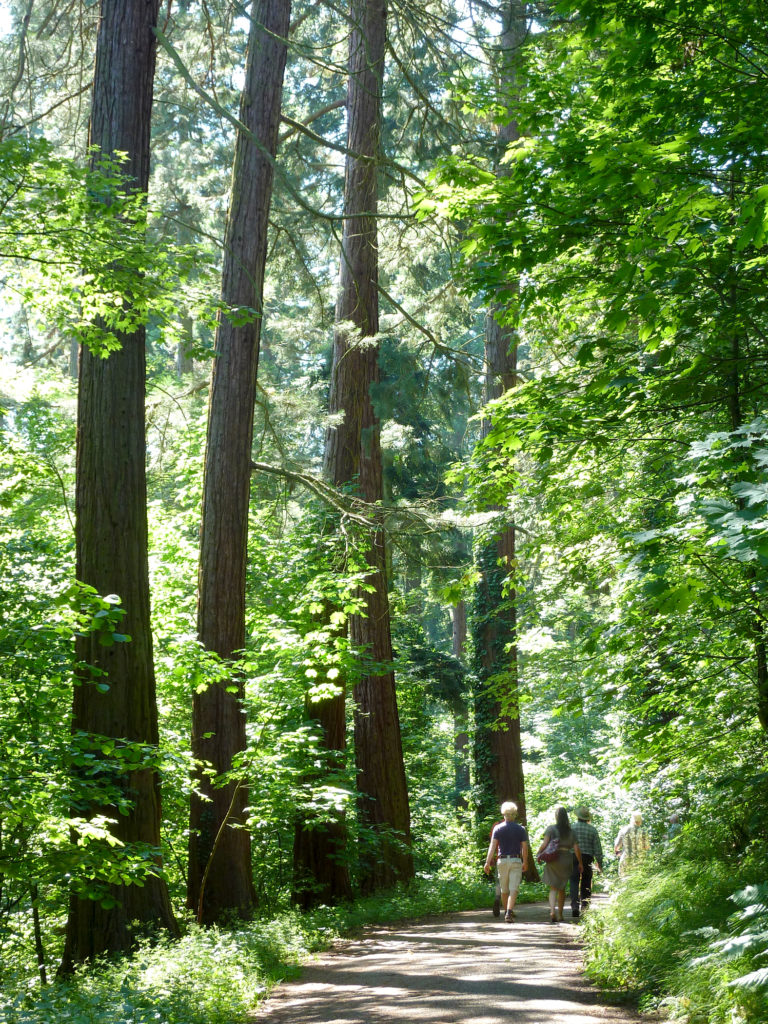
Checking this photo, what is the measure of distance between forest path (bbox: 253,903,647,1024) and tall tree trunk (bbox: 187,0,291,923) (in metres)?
1.66

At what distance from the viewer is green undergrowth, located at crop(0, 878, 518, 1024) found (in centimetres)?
501

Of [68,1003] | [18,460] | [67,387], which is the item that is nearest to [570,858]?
[68,1003]

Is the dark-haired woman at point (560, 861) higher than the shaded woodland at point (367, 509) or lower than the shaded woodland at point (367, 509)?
lower

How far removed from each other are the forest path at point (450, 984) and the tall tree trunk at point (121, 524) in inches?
60.3

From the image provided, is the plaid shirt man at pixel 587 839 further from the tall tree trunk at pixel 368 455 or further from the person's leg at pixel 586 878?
the tall tree trunk at pixel 368 455

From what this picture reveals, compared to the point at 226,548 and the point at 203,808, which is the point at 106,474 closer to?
the point at 226,548

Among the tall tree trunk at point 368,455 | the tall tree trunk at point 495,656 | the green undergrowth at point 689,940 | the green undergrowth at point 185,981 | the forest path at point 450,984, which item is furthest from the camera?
the tall tree trunk at point 495,656

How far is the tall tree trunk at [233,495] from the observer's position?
1006 centimetres

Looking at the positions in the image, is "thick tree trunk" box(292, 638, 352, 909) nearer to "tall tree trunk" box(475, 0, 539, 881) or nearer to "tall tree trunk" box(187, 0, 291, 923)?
"tall tree trunk" box(187, 0, 291, 923)

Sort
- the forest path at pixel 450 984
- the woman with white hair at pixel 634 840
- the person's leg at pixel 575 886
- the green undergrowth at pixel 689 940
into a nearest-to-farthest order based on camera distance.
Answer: the green undergrowth at pixel 689 940
the forest path at pixel 450 984
the person's leg at pixel 575 886
the woman with white hair at pixel 634 840

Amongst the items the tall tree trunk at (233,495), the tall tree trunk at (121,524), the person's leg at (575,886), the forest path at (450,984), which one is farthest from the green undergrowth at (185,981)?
the person's leg at (575,886)

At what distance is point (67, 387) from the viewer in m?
21.1

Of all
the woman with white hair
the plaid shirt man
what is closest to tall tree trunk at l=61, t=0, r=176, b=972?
the plaid shirt man

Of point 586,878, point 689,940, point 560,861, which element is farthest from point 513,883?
point 689,940
